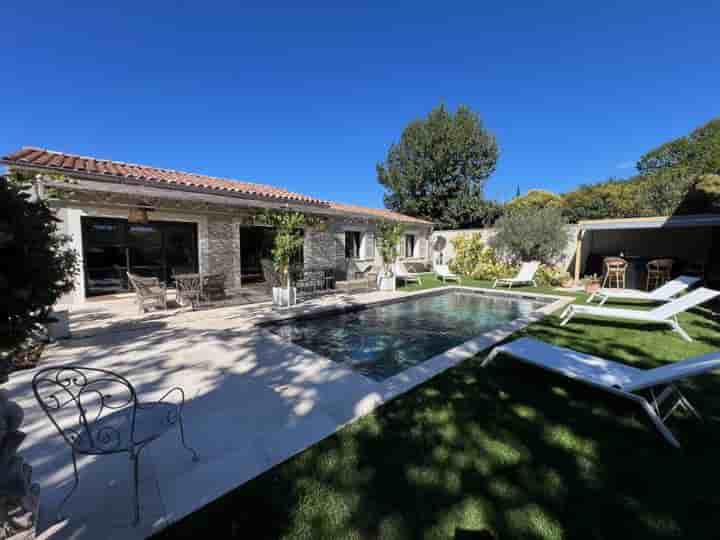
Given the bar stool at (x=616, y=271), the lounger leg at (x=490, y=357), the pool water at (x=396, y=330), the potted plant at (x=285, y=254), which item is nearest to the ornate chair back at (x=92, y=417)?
the pool water at (x=396, y=330)

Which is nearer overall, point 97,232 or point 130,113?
point 97,232

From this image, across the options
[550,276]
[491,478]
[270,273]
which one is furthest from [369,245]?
[491,478]

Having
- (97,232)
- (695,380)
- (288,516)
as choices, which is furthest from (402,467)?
(97,232)

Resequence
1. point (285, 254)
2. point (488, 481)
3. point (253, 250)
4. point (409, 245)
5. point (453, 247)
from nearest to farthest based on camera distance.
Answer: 1. point (488, 481)
2. point (285, 254)
3. point (253, 250)
4. point (453, 247)
5. point (409, 245)

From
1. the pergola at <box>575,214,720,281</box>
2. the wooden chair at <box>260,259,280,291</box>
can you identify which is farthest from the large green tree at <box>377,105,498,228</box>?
the wooden chair at <box>260,259,280,291</box>

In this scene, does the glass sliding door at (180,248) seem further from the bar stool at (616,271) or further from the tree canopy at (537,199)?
the tree canopy at (537,199)

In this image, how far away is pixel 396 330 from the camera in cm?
627

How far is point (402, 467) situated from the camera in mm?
2158

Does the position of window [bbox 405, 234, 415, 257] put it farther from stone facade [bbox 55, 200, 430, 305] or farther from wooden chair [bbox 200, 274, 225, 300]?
wooden chair [bbox 200, 274, 225, 300]

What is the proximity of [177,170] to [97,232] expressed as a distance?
12.4 ft

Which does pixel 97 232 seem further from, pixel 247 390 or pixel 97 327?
Result: pixel 247 390

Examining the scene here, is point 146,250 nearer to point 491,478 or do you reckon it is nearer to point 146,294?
point 146,294

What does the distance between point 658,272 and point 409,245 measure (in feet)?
34.6

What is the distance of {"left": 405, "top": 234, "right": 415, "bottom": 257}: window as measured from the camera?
17297 mm
